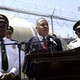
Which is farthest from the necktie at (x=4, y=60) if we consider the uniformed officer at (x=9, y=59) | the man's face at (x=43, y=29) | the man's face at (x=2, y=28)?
the man's face at (x=43, y=29)

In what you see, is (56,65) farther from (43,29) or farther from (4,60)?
(43,29)

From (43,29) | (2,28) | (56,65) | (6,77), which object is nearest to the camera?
(56,65)

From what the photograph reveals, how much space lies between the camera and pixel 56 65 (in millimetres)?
2871

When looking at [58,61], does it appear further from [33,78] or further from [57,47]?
[57,47]

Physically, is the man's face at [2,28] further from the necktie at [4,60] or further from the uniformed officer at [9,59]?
the necktie at [4,60]

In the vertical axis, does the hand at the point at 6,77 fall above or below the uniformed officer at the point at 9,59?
below

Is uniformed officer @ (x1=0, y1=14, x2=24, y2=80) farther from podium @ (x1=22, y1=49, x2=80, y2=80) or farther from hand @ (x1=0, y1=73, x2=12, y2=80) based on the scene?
podium @ (x1=22, y1=49, x2=80, y2=80)

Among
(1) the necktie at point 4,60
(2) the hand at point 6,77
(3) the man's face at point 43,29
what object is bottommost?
(2) the hand at point 6,77

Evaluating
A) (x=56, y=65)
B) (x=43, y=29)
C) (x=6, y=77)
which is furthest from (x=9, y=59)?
(x=56, y=65)

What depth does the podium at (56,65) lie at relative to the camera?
9.29 ft

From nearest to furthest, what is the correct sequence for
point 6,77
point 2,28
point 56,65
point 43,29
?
point 56,65 → point 6,77 → point 2,28 → point 43,29

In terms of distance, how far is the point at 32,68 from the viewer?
302cm

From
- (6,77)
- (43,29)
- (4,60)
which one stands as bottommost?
(6,77)

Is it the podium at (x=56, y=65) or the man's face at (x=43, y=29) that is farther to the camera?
the man's face at (x=43, y=29)
